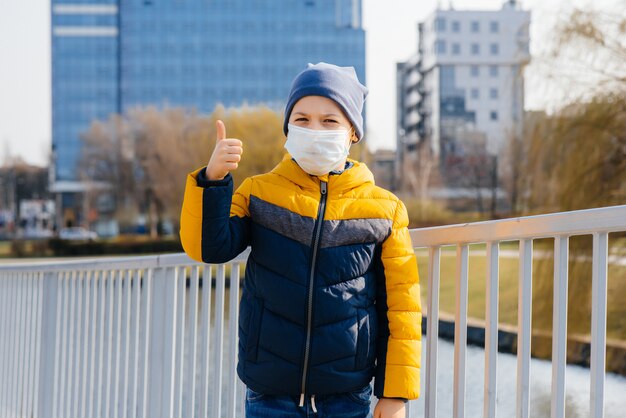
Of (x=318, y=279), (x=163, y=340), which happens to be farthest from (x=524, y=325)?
(x=163, y=340)

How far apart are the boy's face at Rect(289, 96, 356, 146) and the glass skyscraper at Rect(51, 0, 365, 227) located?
231 feet

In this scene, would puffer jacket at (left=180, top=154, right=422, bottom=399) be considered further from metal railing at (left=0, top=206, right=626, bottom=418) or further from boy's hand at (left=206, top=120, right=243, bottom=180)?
metal railing at (left=0, top=206, right=626, bottom=418)

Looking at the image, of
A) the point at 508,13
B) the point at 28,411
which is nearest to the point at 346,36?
the point at 508,13

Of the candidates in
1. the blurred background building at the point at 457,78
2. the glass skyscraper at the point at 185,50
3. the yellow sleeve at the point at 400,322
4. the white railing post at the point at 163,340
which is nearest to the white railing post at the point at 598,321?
the yellow sleeve at the point at 400,322

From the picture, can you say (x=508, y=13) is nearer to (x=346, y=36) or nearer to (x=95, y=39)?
(x=346, y=36)

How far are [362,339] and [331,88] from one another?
589 millimetres

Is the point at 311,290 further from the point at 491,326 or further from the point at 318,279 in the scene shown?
the point at 491,326

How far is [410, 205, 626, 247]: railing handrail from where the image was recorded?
5.26 feet

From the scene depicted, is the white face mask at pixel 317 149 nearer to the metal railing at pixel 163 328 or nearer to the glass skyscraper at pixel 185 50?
the metal railing at pixel 163 328

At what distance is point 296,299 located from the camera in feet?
6.03

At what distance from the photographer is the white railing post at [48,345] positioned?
3930mm

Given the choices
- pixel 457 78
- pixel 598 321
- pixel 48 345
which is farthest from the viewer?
pixel 457 78

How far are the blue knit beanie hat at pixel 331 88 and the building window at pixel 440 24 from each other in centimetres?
7419

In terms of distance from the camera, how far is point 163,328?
9.84 feet
